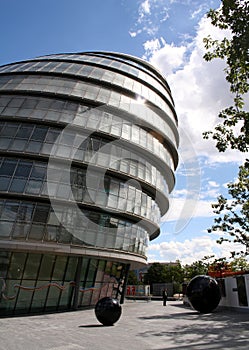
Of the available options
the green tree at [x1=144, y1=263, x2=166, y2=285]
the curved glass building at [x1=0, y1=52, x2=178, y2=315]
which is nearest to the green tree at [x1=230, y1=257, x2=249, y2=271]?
the curved glass building at [x1=0, y1=52, x2=178, y2=315]

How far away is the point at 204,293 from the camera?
52.6 feet

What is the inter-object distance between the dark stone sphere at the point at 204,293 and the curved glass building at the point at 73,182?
774 cm

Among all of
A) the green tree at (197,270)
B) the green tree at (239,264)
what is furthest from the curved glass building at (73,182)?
the green tree at (197,270)

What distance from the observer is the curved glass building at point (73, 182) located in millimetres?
19734

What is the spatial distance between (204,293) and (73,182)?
12.0 meters

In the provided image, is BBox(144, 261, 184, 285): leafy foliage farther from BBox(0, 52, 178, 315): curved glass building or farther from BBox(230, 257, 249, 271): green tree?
BBox(0, 52, 178, 315): curved glass building

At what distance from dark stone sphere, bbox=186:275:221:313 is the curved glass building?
25.4ft

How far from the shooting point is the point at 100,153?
2375 cm

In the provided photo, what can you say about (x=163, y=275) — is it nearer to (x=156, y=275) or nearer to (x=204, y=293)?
(x=156, y=275)

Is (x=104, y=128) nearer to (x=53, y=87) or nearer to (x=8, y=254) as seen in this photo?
(x=53, y=87)

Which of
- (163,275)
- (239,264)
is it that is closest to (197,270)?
(163,275)

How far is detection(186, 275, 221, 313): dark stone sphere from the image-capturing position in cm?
1606

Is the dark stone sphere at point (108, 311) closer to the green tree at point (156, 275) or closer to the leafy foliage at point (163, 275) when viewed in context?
the leafy foliage at point (163, 275)

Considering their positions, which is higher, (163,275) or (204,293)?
(163,275)
